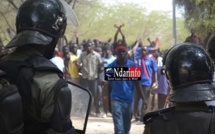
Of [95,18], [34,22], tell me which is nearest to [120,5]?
[95,18]

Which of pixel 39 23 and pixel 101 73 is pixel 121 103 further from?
pixel 39 23

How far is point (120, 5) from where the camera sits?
4238cm

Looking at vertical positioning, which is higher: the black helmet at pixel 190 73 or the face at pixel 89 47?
the black helmet at pixel 190 73

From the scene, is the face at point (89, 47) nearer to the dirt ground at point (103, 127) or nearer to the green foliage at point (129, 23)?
the dirt ground at point (103, 127)

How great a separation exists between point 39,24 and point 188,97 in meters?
0.87

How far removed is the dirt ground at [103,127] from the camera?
27.0 ft

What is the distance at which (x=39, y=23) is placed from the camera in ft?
7.58

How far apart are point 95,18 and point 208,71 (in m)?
37.5

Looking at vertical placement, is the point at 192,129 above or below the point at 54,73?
below

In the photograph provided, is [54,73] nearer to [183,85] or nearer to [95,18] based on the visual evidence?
[183,85]

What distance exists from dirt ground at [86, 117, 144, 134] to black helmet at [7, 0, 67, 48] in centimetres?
585

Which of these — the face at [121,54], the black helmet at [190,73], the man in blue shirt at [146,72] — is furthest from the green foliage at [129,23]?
the black helmet at [190,73]

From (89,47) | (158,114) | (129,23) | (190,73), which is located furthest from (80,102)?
(129,23)

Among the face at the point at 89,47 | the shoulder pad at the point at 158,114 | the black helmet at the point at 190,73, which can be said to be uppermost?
the black helmet at the point at 190,73
